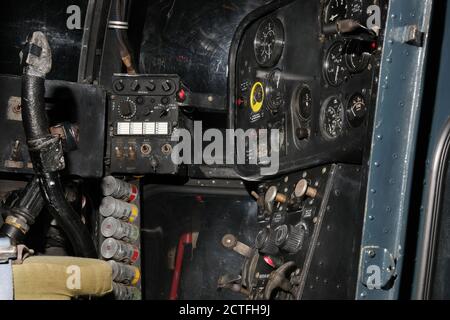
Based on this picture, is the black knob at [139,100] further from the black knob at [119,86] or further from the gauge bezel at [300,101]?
the gauge bezel at [300,101]

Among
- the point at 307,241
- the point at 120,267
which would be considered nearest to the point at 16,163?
the point at 120,267

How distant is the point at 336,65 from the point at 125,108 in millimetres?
1338

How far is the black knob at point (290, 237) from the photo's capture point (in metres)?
3.51

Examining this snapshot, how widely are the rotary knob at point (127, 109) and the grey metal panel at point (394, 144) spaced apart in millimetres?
1900

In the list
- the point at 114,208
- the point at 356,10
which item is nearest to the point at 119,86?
the point at 114,208

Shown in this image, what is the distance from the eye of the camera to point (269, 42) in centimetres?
407

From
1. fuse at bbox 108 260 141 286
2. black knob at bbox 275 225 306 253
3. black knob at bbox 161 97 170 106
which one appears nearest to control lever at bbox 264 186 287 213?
black knob at bbox 275 225 306 253

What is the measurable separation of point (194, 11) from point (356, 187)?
1763mm

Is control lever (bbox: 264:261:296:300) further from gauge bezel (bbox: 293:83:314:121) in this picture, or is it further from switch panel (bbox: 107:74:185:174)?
switch panel (bbox: 107:74:185:174)

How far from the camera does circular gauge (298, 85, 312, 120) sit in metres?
3.72

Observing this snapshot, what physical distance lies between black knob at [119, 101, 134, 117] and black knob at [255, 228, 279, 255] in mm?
1050

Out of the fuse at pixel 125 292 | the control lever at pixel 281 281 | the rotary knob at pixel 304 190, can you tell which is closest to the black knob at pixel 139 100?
the fuse at pixel 125 292

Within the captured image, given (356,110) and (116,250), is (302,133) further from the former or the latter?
(116,250)
